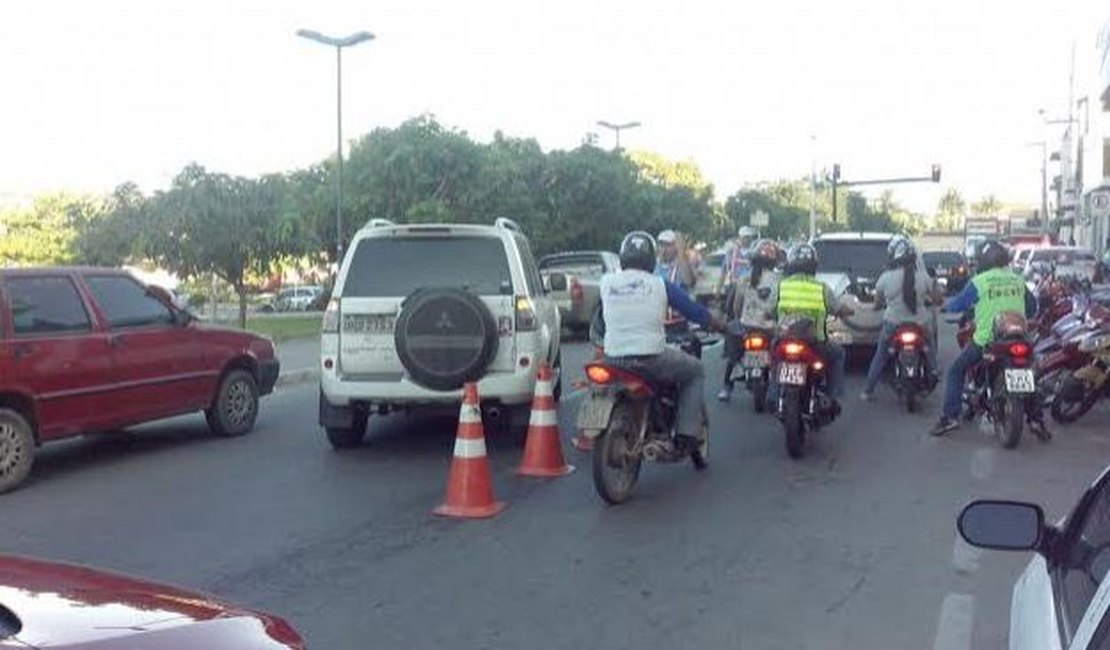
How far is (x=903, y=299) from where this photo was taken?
1263 cm

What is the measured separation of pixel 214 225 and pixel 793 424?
2647 centimetres

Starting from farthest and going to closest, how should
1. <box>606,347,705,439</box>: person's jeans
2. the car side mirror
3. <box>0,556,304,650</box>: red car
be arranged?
<box>606,347,705,439</box>: person's jeans → the car side mirror → <box>0,556,304,650</box>: red car

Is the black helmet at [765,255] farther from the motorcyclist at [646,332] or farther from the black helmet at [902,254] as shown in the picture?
the motorcyclist at [646,332]

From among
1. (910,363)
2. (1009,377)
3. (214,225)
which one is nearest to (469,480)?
(1009,377)

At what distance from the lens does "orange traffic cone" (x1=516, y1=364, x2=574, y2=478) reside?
9.37 m

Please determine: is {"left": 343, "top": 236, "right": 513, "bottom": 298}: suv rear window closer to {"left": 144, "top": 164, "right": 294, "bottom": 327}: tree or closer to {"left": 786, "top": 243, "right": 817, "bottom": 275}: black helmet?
{"left": 786, "top": 243, "right": 817, "bottom": 275}: black helmet

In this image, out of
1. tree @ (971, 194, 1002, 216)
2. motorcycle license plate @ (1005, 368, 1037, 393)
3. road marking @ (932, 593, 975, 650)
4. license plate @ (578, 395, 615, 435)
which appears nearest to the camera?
road marking @ (932, 593, 975, 650)

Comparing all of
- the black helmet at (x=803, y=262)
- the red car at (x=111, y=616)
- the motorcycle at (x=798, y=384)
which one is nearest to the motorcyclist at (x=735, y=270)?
the black helmet at (x=803, y=262)

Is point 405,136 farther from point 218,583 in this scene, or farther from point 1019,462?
point 218,583

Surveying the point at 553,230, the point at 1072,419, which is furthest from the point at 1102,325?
the point at 553,230

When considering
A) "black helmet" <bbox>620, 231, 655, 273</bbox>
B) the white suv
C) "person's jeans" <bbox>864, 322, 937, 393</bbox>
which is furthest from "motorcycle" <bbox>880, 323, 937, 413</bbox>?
"black helmet" <bbox>620, 231, 655, 273</bbox>

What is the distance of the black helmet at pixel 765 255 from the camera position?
13.5 meters

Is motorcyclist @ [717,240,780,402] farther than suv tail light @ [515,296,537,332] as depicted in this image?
Yes

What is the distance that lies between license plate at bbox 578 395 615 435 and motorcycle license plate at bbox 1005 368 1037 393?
3982mm
